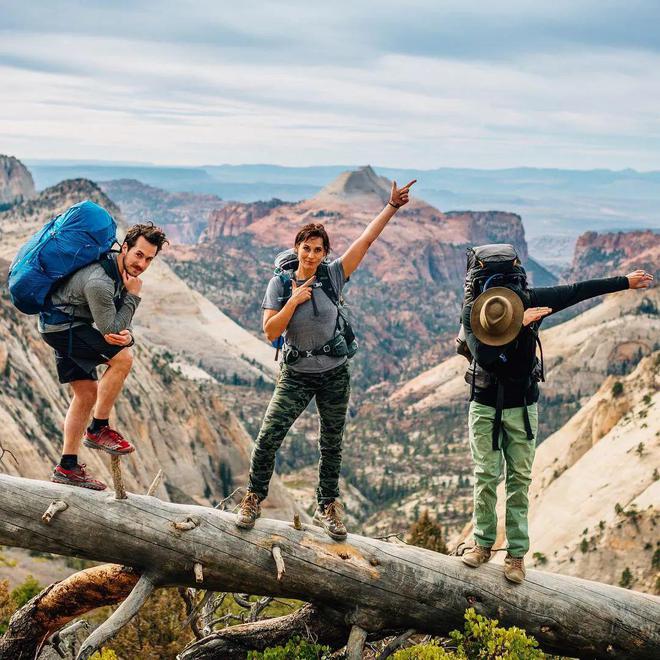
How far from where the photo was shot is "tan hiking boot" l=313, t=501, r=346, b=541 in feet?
28.7

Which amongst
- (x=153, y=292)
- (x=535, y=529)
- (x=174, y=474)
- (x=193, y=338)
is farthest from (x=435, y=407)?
(x=535, y=529)

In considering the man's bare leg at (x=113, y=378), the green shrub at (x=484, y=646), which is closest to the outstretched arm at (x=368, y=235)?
the man's bare leg at (x=113, y=378)

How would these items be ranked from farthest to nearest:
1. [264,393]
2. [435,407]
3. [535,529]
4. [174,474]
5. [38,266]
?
[435,407], [264,393], [174,474], [535,529], [38,266]

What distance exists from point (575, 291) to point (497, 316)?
119 cm

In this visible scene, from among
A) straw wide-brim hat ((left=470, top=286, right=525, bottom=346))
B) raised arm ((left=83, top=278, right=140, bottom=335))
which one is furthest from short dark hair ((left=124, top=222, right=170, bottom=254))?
straw wide-brim hat ((left=470, top=286, right=525, bottom=346))

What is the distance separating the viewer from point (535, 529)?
3616 cm

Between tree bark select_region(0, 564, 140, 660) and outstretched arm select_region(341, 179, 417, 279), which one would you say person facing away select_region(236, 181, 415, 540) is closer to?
outstretched arm select_region(341, 179, 417, 279)

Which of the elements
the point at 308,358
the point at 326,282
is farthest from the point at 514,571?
the point at 326,282

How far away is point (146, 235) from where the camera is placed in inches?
332

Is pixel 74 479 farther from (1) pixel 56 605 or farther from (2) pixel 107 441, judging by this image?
(1) pixel 56 605

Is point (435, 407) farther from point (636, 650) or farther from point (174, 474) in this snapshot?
point (636, 650)

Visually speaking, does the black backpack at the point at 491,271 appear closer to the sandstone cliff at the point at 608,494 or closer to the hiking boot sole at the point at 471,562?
the hiking boot sole at the point at 471,562

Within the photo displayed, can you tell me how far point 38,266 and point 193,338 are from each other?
181116mm

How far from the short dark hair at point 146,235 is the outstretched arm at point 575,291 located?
411cm
